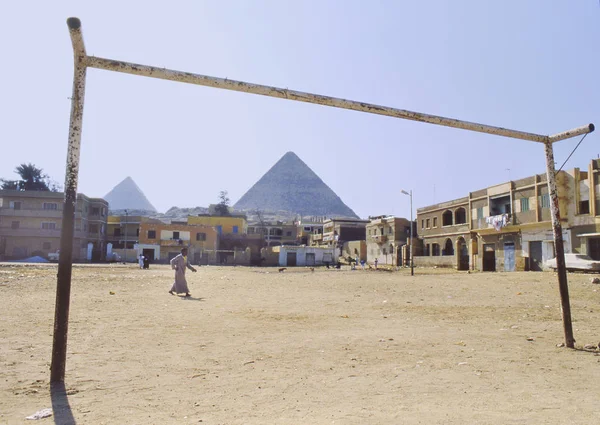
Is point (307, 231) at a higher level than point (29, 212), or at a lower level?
lower

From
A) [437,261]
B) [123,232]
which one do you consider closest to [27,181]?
[123,232]

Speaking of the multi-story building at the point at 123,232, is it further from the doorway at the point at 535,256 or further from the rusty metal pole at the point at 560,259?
the rusty metal pole at the point at 560,259

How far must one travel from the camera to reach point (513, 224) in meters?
34.2

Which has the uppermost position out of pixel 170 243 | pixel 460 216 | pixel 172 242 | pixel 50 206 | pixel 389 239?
pixel 50 206

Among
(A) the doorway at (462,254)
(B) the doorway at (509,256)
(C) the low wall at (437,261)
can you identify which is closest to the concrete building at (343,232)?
(C) the low wall at (437,261)

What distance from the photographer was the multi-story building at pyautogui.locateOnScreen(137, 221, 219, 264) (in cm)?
6159

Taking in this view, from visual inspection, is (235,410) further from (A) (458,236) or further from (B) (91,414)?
(A) (458,236)

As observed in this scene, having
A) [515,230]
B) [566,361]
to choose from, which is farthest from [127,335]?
[515,230]

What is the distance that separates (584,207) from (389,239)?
31.0m

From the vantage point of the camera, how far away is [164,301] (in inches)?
520

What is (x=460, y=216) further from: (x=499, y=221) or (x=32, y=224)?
(x=32, y=224)

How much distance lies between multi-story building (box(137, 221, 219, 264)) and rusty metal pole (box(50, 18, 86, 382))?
56.5 metres

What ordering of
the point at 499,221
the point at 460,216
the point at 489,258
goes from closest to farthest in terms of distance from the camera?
the point at 499,221, the point at 489,258, the point at 460,216

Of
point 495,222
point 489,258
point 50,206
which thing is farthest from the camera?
point 50,206
